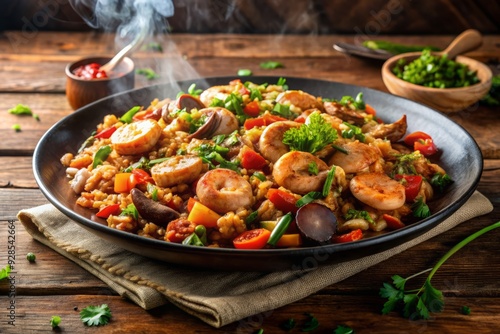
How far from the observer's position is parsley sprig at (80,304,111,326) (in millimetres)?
3279

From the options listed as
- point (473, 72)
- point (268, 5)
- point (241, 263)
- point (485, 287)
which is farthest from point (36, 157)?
point (268, 5)

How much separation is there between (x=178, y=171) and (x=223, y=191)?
358 mm

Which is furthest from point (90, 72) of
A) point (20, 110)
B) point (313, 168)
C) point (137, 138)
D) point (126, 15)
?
point (313, 168)

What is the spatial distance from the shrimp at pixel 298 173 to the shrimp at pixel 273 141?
0.18m

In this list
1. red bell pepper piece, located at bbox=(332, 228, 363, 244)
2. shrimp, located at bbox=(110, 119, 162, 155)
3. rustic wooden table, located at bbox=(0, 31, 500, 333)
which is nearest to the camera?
rustic wooden table, located at bbox=(0, 31, 500, 333)

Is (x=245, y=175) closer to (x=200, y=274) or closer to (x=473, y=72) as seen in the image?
(x=200, y=274)

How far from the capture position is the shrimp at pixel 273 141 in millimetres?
4000

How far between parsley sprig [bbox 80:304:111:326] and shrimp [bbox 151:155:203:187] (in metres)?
0.86

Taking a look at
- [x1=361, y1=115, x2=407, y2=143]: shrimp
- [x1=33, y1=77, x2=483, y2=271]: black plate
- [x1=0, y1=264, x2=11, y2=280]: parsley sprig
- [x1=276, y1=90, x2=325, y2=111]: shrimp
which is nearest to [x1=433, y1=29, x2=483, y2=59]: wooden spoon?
[x1=33, y1=77, x2=483, y2=271]: black plate

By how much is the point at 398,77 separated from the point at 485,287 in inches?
120

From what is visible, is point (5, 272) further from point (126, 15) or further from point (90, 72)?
point (126, 15)

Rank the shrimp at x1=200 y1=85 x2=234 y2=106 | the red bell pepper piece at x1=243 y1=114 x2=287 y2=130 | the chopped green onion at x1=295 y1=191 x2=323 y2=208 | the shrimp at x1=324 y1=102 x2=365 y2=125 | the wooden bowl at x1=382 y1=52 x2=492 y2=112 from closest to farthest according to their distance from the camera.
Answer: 1. the chopped green onion at x1=295 y1=191 x2=323 y2=208
2. the red bell pepper piece at x1=243 y1=114 x2=287 y2=130
3. the shrimp at x1=324 y1=102 x2=365 y2=125
4. the shrimp at x1=200 y1=85 x2=234 y2=106
5. the wooden bowl at x1=382 y1=52 x2=492 y2=112

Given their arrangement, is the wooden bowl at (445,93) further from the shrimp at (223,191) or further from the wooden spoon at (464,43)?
the shrimp at (223,191)

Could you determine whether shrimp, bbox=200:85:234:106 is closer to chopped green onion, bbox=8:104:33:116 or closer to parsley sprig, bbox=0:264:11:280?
parsley sprig, bbox=0:264:11:280
